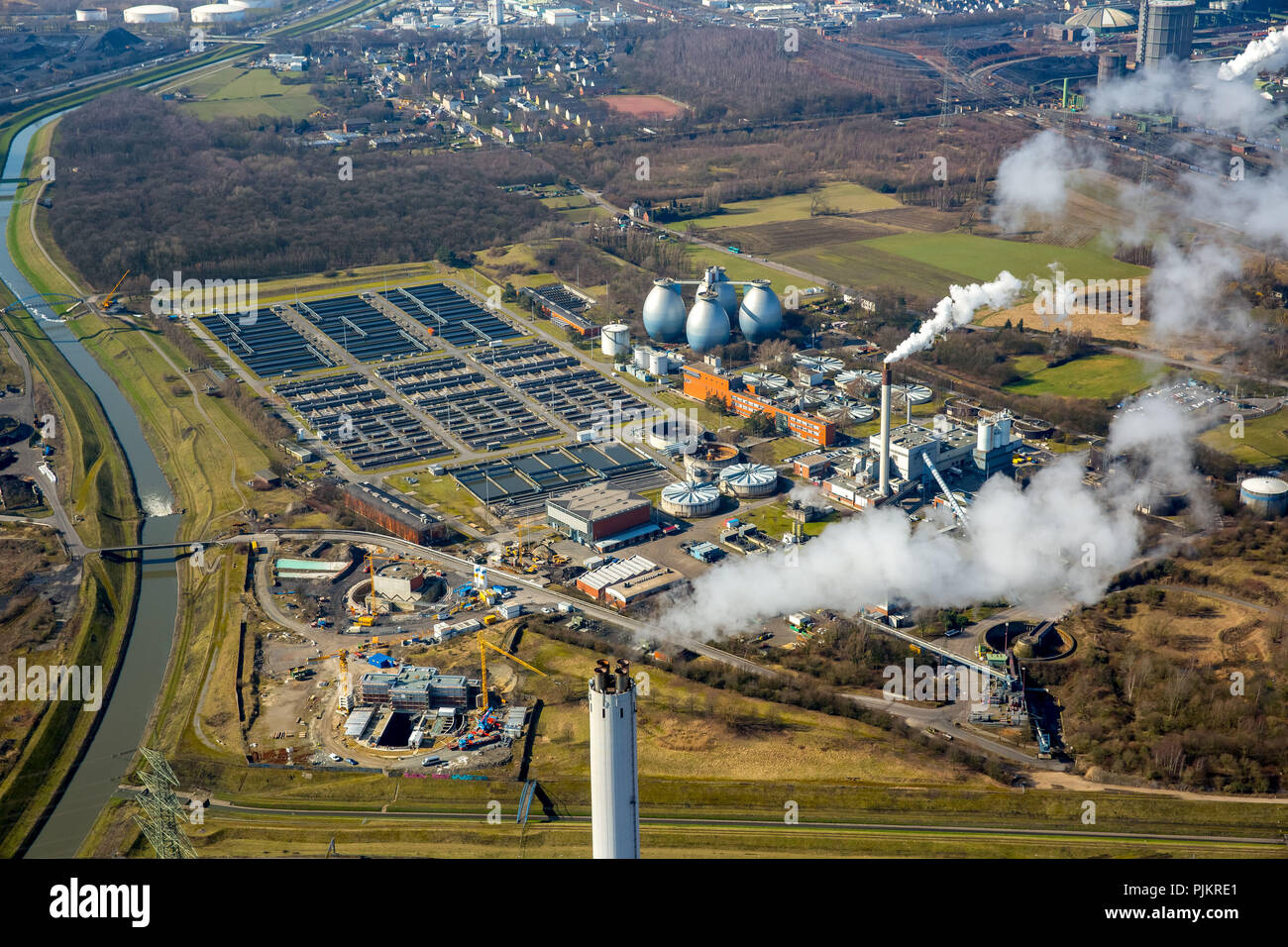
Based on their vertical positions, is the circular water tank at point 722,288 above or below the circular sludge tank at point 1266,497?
above

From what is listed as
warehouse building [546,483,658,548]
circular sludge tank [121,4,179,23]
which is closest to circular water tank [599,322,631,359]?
warehouse building [546,483,658,548]

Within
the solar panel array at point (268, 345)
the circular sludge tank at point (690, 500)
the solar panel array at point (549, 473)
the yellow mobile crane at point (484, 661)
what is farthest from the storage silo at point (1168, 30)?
the yellow mobile crane at point (484, 661)

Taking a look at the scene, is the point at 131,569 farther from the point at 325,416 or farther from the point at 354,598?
the point at 325,416

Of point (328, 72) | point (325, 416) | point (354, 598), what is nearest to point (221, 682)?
point (354, 598)

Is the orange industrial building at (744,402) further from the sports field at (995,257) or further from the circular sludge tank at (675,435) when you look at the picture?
the sports field at (995,257)

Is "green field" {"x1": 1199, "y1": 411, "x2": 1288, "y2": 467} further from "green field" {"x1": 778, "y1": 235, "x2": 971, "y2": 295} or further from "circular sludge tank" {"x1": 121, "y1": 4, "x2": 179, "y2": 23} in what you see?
"circular sludge tank" {"x1": 121, "y1": 4, "x2": 179, "y2": 23}
